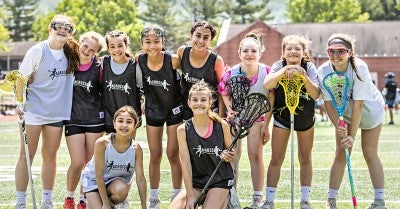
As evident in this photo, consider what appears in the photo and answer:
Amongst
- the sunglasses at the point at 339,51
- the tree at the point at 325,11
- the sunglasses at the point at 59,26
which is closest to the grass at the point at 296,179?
the sunglasses at the point at 339,51

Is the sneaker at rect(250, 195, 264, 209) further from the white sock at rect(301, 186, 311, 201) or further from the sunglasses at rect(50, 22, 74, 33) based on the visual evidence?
the sunglasses at rect(50, 22, 74, 33)

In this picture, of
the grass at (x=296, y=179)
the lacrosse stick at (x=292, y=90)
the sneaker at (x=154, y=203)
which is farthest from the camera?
the grass at (x=296, y=179)

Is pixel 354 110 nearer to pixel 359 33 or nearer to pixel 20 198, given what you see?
pixel 20 198

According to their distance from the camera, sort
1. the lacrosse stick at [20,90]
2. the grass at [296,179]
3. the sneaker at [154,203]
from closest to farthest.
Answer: the lacrosse stick at [20,90]
the sneaker at [154,203]
the grass at [296,179]

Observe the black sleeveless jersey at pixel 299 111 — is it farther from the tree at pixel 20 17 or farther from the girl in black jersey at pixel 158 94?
the tree at pixel 20 17

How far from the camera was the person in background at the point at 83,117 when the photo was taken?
766 centimetres

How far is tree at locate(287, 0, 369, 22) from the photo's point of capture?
2793 inches

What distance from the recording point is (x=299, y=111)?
Answer: 756cm

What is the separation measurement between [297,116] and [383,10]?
8269cm

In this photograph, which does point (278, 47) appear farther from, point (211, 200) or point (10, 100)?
point (211, 200)

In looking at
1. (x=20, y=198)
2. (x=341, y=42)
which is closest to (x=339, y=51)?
(x=341, y=42)

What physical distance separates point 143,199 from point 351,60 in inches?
93.6

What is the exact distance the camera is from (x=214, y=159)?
22.8 feet

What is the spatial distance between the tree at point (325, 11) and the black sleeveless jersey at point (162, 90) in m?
63.6
